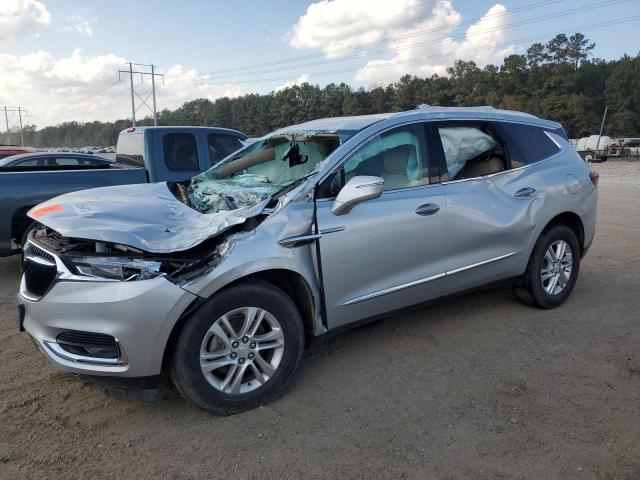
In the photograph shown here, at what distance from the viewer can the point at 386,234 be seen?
361 centimetres

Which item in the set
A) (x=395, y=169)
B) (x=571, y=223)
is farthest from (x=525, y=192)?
(x=395, y=169)

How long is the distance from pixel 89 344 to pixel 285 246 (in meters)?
1.22

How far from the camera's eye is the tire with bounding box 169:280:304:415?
2.95 metres

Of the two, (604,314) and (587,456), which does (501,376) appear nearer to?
(587,456)

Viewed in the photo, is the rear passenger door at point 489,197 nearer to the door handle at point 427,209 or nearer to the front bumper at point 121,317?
the door handle at point 427,209

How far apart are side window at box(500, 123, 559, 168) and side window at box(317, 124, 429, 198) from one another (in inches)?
40.7

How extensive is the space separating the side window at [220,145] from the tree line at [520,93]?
53.6 m

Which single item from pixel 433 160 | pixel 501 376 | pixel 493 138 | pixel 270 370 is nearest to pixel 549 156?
pixel 493 138

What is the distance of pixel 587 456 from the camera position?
2740 millimetres

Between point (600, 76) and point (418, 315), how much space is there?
8421 cm

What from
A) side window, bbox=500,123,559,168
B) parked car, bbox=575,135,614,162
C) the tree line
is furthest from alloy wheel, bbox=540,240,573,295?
the tree line

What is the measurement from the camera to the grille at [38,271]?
3.02 metres

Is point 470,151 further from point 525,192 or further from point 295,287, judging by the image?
point 295,287

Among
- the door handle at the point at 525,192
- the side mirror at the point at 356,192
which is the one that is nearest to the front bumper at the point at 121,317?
the side mirror at the point at 356,192
